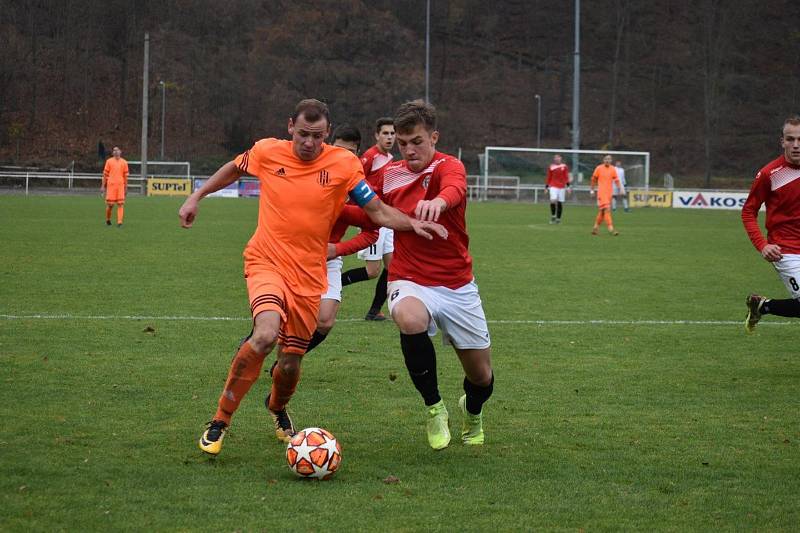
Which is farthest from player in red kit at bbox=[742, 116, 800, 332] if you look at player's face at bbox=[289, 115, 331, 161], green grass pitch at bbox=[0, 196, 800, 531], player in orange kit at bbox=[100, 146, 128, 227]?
player in orange kit at bbox=[100, 146, 128, 227]

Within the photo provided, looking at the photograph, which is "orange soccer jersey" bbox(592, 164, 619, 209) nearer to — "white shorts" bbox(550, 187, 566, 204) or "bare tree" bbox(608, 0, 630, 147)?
"white shorts" bbox(550, 187, 566, 204)

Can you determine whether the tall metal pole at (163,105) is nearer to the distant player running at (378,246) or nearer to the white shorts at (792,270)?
the distant player running at (378,246)

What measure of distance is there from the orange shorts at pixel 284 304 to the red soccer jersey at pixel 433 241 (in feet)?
1.82

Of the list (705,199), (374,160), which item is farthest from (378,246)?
(705,199)

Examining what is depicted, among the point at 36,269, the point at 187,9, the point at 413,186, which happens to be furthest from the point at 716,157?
the point at 413,186

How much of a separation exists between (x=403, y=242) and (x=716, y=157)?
6681 centimetres

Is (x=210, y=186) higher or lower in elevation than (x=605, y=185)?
lower

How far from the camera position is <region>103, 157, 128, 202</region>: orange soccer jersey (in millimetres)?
26016

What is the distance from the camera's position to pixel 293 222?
566 centimetres

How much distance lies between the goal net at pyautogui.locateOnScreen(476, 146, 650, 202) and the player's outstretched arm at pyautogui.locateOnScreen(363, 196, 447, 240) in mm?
41580

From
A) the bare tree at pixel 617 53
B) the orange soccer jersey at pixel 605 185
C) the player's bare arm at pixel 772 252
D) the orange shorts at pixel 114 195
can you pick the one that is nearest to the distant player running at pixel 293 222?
the player's bare arm at pixel 772 252

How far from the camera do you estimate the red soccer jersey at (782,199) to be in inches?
319

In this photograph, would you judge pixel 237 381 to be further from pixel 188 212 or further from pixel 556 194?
pixel 556 194

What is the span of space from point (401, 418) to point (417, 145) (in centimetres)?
182
